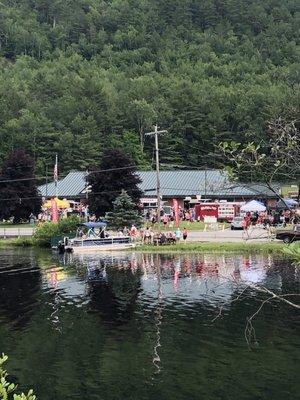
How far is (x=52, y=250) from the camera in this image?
51.8 m

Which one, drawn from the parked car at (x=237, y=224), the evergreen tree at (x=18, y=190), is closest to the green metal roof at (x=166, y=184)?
the evergreen tree at (x=18, y=190)

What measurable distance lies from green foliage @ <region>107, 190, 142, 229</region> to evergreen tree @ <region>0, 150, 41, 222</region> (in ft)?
53.0

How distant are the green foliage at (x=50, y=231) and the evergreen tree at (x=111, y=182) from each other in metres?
8.19

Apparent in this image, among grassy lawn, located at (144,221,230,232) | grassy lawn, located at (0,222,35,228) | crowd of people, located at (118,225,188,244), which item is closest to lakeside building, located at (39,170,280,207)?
grassy lawn, located at (0,222,35,228)

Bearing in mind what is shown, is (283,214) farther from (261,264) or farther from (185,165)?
(185,165)

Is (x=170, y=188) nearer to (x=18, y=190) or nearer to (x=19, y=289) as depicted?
(x=18, y=190)

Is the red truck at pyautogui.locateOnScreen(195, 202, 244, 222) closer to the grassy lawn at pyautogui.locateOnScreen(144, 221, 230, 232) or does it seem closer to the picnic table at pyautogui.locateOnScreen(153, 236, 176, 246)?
the grassy lawn at pyautogui.locateOnScreen(144, 221, 230, 232)

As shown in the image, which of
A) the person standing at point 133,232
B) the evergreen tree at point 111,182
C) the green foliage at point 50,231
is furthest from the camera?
the evergreen tree at point 111,182

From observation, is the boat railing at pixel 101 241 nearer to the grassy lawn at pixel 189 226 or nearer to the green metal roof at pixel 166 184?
the grassy lawn at pixel 189 226

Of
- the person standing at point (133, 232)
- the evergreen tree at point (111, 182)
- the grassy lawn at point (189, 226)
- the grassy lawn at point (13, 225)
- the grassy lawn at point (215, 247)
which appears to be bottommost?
the grassy lawn at point (215, 247)

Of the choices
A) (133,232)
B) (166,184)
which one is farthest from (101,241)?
(166,184)

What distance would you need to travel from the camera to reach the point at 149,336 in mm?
21031

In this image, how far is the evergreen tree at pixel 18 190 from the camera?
70.6 m

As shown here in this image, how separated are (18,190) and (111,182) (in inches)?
549
